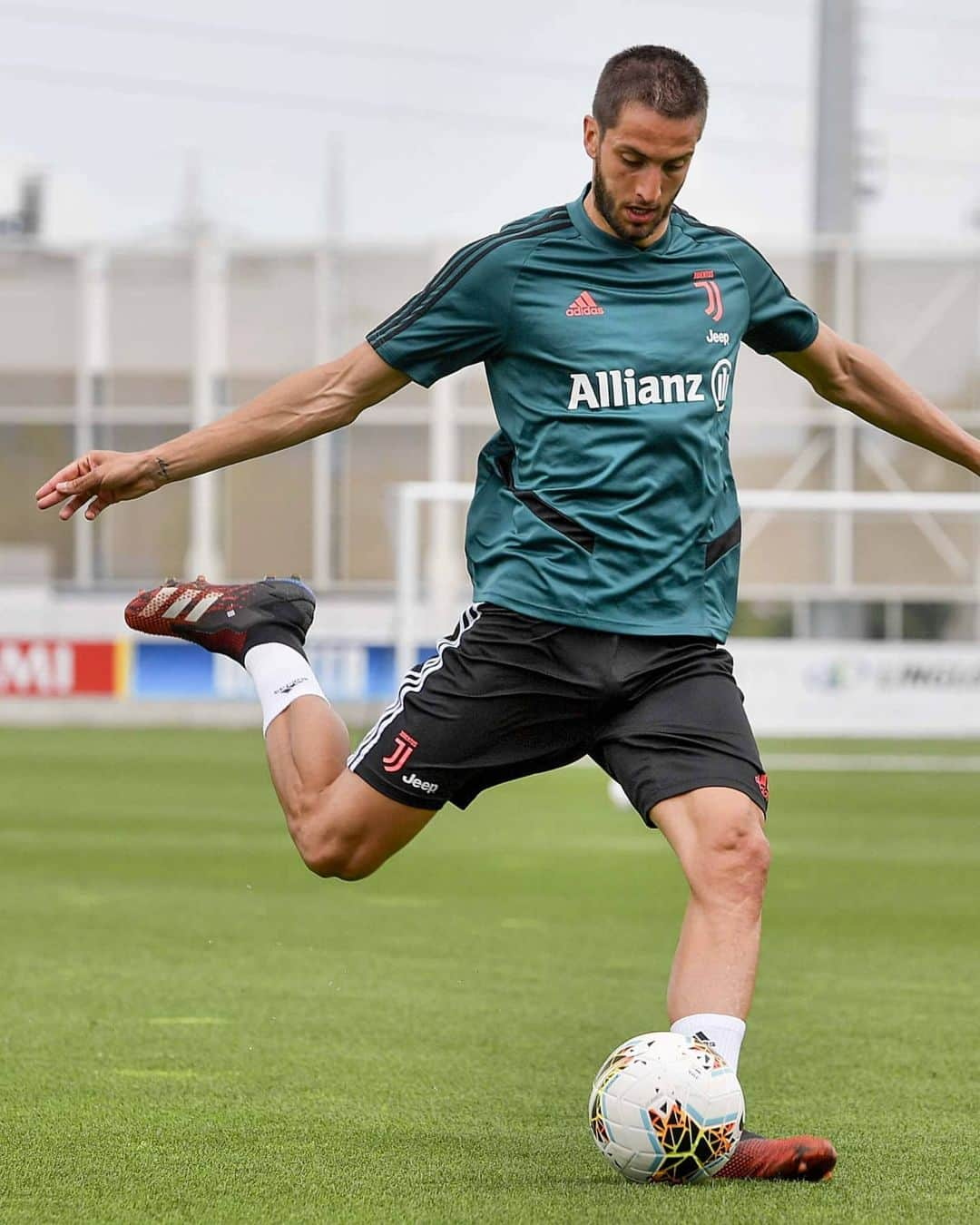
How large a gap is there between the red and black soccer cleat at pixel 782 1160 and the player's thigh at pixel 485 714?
0.97m

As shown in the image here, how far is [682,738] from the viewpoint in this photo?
184 inches

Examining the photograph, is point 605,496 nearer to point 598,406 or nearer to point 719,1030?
point 598,406

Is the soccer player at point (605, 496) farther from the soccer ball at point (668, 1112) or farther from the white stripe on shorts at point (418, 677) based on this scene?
the soccer ball at point (668, 1112)

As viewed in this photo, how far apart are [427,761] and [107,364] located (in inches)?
1129

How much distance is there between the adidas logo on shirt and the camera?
185 inches

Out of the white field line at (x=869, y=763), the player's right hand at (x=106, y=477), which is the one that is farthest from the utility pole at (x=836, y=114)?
the player's right hand at (x=106, y=477)

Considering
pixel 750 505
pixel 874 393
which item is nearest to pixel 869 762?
pixel 750 505

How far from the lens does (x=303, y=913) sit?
9297 mm

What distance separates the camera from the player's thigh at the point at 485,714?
15.5 feet

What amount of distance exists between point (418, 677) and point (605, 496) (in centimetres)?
65

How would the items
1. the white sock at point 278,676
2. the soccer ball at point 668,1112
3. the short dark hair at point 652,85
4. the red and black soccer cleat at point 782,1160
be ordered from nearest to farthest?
1. the soccer ball at point 668,1112
2. the red and black soccer cleat at point 782,1160
3. the short dark hair at point 652,85
4. the white sock at point 278,676

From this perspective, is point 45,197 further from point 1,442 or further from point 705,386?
point 705,386

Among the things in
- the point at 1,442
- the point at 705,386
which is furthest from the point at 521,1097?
the point at 1,442

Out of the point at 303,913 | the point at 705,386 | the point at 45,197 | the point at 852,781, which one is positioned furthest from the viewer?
the point at 45,197
